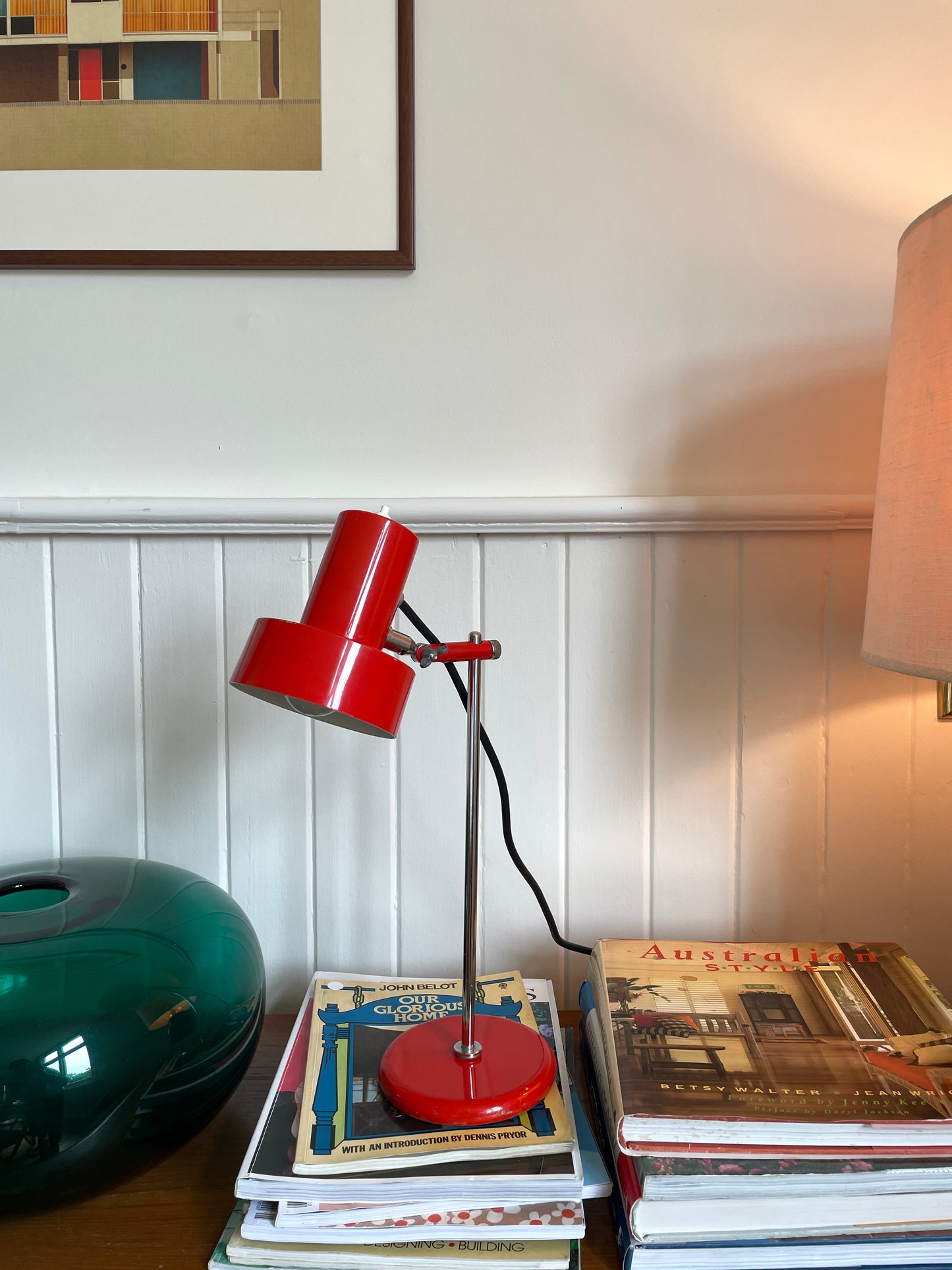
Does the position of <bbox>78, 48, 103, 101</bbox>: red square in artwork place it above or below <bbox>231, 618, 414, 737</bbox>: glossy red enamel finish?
above

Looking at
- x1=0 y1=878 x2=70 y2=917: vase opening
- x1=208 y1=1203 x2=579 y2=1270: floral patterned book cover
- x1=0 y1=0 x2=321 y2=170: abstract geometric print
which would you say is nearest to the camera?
x1=208 y1=1203 x2=579 y2=1270: floral patterned book cover

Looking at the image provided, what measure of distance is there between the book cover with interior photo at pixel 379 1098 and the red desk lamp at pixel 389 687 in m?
0.01

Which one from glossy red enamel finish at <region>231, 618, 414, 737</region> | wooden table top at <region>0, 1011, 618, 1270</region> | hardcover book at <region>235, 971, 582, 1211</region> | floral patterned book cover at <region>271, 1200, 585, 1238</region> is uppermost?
glossy red enamel finish at <region>231, 618, 414, 737</region>

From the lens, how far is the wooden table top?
55 cm

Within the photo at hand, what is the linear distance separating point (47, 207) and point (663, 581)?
71 cm

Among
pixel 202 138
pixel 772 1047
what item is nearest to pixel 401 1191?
pixel 772 1047

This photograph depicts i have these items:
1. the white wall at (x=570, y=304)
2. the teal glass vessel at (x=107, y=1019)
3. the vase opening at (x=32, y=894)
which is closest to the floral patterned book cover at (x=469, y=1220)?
the teal glass vessel at (x=107, y=1019)

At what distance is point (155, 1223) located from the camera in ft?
1.88

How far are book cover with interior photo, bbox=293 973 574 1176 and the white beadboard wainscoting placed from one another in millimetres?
132

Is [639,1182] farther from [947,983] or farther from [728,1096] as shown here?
[947,983]

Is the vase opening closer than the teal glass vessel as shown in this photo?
No

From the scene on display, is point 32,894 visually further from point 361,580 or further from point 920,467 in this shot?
point 920,467

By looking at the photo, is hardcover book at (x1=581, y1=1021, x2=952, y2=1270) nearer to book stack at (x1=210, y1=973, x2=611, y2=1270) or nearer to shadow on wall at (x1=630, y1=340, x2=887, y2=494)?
book stack at (x1=210, y1=973, x2=611, y2=1270)

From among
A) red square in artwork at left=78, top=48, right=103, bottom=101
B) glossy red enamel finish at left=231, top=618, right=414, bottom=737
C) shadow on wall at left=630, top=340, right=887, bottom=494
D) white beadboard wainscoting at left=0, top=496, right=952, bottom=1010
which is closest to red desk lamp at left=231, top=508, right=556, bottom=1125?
glossy red enamel finish at left=231, top=618, right=414, bottom=737
